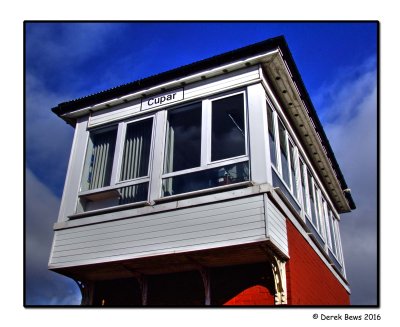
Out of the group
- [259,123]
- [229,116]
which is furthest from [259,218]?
[229,116]

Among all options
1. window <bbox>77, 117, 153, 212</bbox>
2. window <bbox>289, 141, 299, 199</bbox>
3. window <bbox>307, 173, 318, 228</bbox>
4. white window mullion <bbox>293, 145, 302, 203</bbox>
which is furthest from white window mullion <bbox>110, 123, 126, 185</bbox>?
window <bbox>307, 173, 318, 228</bbox>

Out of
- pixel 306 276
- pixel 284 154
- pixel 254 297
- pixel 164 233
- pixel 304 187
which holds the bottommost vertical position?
pixel 254 297

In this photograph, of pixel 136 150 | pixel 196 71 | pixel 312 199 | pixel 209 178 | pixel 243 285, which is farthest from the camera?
pixel 312 199

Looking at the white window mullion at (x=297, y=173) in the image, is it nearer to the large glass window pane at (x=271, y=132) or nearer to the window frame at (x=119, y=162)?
the large glass window pane at (x=271, y=132)

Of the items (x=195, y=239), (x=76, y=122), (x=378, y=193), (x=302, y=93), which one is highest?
(x=302, y=93)

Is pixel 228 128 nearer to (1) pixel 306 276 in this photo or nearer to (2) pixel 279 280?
(2) pixel 279 280

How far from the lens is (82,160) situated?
9.10 m

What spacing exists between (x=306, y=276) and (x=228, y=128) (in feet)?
A: 10.3

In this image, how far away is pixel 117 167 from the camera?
8.62 m

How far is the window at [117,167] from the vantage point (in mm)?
8344

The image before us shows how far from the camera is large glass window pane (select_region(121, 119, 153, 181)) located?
852 cm

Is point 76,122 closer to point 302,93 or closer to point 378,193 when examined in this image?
point 302,93

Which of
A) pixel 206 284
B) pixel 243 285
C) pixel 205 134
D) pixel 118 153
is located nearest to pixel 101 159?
pixel 118 153
